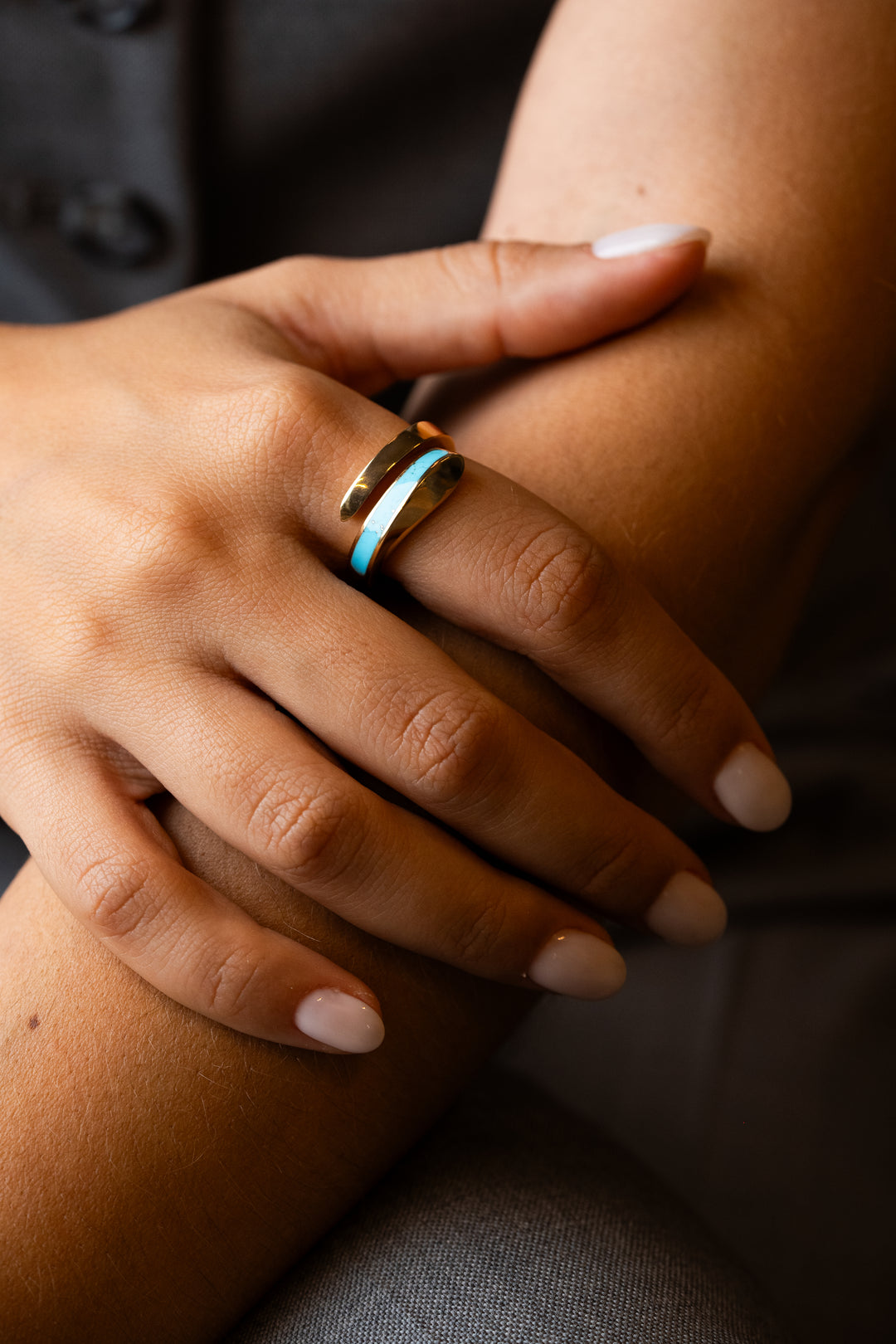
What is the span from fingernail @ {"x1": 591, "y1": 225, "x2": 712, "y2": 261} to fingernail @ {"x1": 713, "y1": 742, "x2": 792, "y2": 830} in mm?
367

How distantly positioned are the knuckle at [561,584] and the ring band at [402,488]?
0.07 metres

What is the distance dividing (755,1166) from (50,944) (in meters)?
0.68

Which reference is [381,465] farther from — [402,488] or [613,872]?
[613,872]

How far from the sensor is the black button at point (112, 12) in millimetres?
904

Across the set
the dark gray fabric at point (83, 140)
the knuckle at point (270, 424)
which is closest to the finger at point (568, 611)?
the knuckle at point (270, 424)

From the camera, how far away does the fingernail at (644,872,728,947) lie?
2.10ft

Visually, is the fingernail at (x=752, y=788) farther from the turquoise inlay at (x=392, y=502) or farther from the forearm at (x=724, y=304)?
the turquoise inlay at (x=392, y=502)

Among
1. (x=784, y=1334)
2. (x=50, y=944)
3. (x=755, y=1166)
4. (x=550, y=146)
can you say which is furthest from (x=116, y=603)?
(x=755, y=1166)

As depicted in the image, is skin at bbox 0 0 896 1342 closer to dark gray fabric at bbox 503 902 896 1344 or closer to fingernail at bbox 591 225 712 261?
fingernail at bbox 591 225 712 261

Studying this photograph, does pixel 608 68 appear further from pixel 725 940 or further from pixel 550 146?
pixel 725 940

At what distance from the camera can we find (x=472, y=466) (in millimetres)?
596

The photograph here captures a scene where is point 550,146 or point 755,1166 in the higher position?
point 550,146

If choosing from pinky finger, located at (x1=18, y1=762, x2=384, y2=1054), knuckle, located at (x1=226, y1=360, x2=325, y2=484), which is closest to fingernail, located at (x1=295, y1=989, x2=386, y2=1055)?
pinky finger, located at (x1=18, y1=762, x2=384, y2=1054)

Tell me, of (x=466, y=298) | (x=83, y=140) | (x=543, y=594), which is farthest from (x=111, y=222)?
(x=543, y=594)
